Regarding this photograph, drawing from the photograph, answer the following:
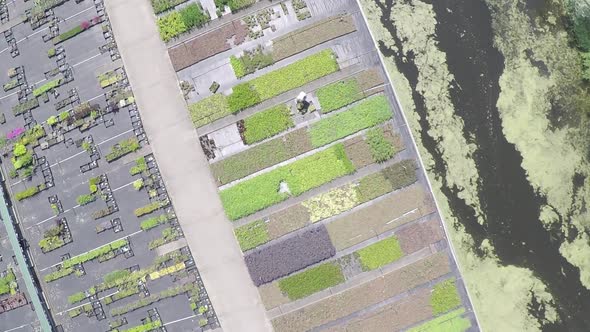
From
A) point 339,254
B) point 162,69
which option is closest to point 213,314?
point 339,254

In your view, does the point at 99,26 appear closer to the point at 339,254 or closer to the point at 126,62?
the point at 126,62

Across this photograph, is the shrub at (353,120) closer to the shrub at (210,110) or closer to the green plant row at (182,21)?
the shrub at (210,110)

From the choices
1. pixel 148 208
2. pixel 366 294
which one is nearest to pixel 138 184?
pixel 148 208

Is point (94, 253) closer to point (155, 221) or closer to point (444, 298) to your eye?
point (155, 221)

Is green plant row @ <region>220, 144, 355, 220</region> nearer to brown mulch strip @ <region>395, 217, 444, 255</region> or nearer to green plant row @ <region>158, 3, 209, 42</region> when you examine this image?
brown mulch strip @ <region>395, 217, 444, 255</region>

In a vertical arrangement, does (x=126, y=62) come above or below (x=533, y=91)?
above

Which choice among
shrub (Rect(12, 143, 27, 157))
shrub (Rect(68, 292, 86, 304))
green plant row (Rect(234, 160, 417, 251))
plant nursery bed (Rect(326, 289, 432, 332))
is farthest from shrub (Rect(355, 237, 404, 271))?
shrub (Rect(12, 143, 27, 157))
